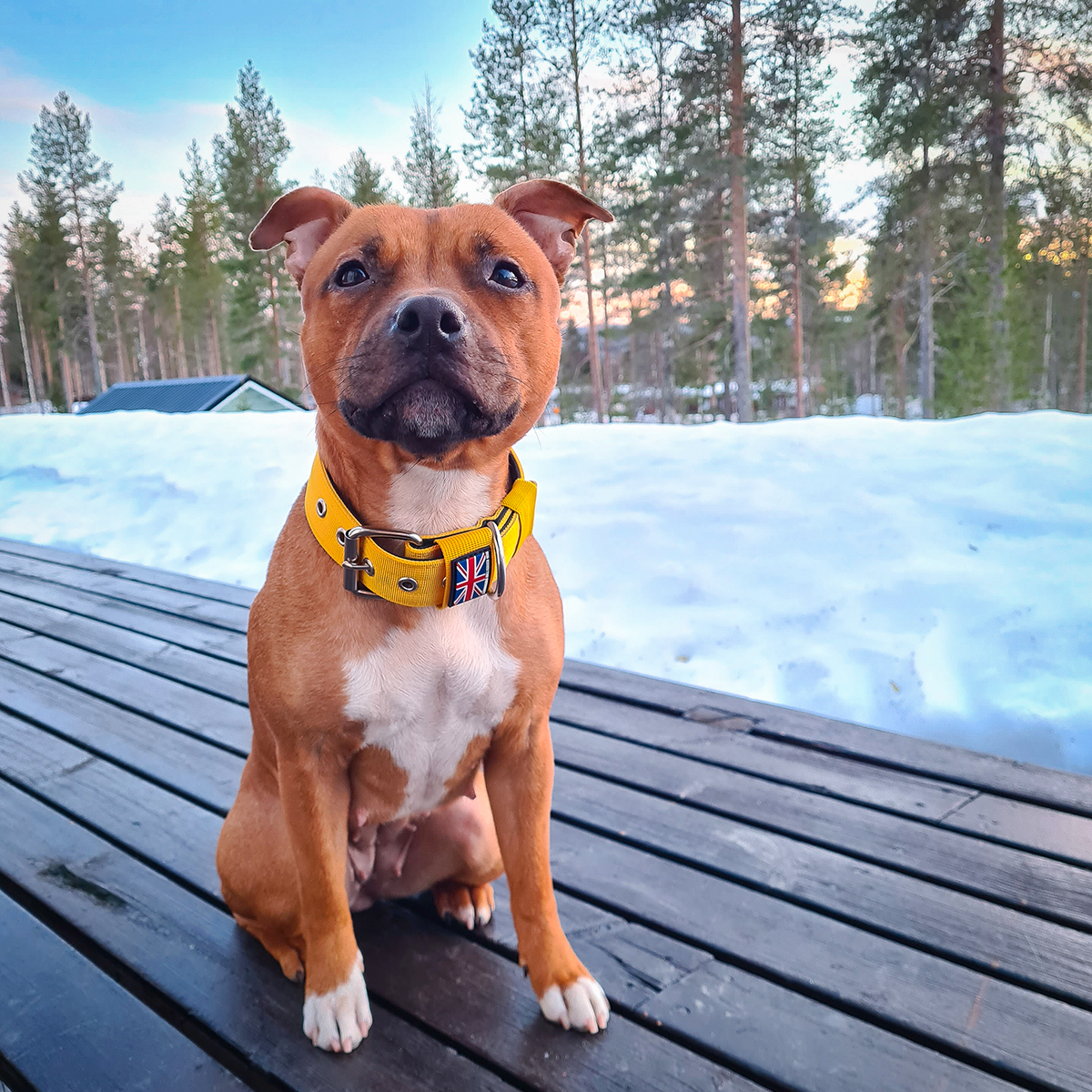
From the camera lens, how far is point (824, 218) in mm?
18234

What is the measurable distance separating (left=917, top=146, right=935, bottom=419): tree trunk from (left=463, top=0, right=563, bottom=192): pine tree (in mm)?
7342

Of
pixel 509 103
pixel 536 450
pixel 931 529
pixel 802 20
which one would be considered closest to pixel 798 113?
pixel 802 20

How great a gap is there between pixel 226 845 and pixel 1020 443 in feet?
12.9

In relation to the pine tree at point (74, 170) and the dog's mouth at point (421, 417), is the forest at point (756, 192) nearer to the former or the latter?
the pine tree at point (74, 170)

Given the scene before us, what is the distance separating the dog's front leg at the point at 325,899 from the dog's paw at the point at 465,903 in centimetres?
28

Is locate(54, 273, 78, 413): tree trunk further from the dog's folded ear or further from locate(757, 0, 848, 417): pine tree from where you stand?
the dog's folded ear

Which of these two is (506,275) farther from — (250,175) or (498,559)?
(250,175)

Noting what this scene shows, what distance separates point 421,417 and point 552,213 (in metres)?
0.62

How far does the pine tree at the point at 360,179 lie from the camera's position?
28.7 meters

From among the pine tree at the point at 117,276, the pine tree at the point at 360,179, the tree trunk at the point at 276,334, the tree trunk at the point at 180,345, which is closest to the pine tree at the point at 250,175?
the tree trunk at the point at 276,334

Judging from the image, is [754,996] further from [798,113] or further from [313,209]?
[798,113]

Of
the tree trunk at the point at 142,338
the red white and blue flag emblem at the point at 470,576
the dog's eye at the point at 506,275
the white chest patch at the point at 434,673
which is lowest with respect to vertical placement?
the white chest patch at the point at 434,673

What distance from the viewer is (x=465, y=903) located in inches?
64.2

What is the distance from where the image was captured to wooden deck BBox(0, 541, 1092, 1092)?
127 centimetres
